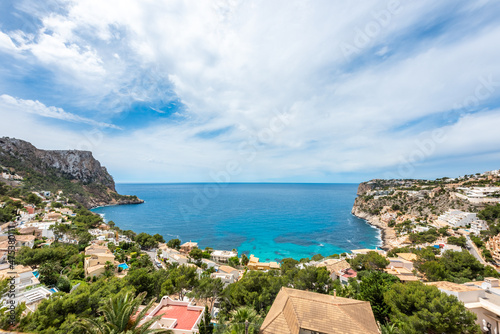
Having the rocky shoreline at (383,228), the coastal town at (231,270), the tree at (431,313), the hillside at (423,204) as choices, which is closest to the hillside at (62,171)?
the coastal town at (231,270)

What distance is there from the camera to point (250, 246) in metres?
42.7

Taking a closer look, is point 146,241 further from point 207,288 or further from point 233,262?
point 207,288

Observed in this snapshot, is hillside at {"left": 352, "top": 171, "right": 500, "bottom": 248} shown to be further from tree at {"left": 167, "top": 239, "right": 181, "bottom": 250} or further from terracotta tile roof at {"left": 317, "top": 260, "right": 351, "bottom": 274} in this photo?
tree at {"left": 167, "top": 239, "right": 181, "bottom": 250}

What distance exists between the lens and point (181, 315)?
11.2 meters

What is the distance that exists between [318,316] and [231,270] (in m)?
17.0

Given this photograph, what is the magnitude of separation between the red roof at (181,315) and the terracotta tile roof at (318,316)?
12.7ft

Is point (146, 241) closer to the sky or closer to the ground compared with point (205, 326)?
Answer: closer to the ground

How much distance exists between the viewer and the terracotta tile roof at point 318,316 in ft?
32.7

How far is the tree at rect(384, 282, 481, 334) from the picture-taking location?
9531mm

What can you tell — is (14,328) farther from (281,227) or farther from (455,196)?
(455,196)

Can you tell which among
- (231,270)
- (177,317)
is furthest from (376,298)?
(231,270)

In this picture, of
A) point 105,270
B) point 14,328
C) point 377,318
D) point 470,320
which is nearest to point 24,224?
point 105,270

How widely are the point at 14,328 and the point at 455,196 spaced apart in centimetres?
8057

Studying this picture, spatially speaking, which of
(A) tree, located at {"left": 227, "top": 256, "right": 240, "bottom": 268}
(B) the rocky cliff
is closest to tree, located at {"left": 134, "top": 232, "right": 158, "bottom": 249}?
(A) tree, located at {"left": 227, "top": 256, "right": 240, "bottom": 268}
